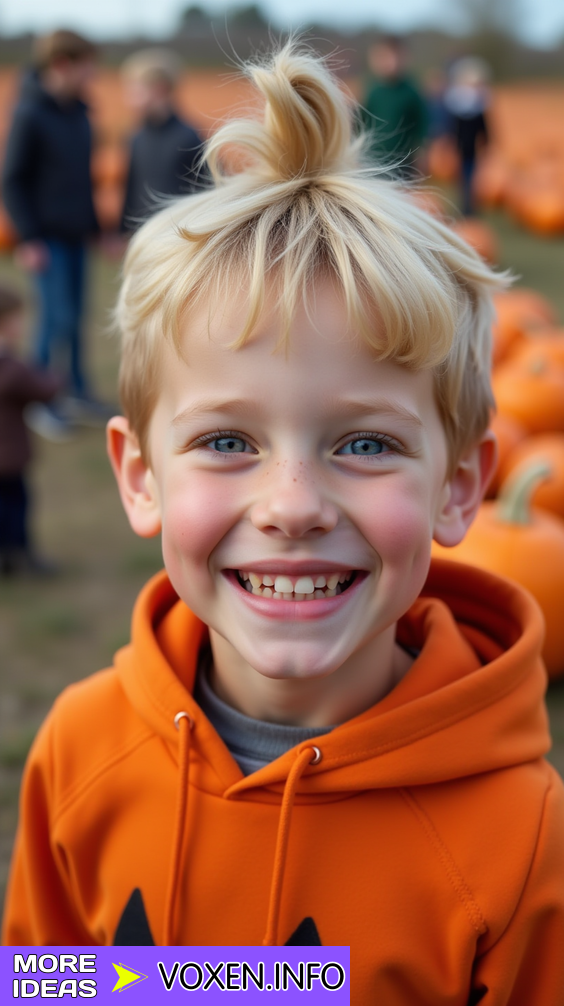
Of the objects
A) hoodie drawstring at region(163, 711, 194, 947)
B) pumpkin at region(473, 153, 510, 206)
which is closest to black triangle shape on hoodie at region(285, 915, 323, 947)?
hoodie drawstring at region(163, 711, 194, 947)

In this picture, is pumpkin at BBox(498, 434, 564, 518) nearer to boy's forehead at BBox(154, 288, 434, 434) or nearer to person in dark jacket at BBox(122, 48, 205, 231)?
boy's forehead at BBox(154, 288, 434, 434)

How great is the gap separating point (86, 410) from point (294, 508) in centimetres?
526

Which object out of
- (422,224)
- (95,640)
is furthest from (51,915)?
(95,640)

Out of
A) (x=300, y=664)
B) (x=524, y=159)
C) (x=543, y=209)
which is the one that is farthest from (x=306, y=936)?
(x=524, y=159)

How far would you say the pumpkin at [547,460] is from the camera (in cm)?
416

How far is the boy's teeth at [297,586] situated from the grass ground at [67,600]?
4.98 feet

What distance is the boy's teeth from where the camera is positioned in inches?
55.9

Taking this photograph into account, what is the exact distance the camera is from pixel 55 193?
604 cm

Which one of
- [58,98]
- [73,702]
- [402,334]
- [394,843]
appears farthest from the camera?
[58,98]

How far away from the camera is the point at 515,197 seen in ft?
44.5

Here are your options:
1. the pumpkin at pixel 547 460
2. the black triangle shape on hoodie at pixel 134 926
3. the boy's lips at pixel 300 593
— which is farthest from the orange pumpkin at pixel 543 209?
the black triangle shape on hoodie at pixel 134 926

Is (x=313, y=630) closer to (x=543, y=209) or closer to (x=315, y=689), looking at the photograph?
(x=315, y=689)

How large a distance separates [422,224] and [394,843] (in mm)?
942

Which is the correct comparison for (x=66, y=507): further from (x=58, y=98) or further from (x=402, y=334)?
(x=402, y=334)
